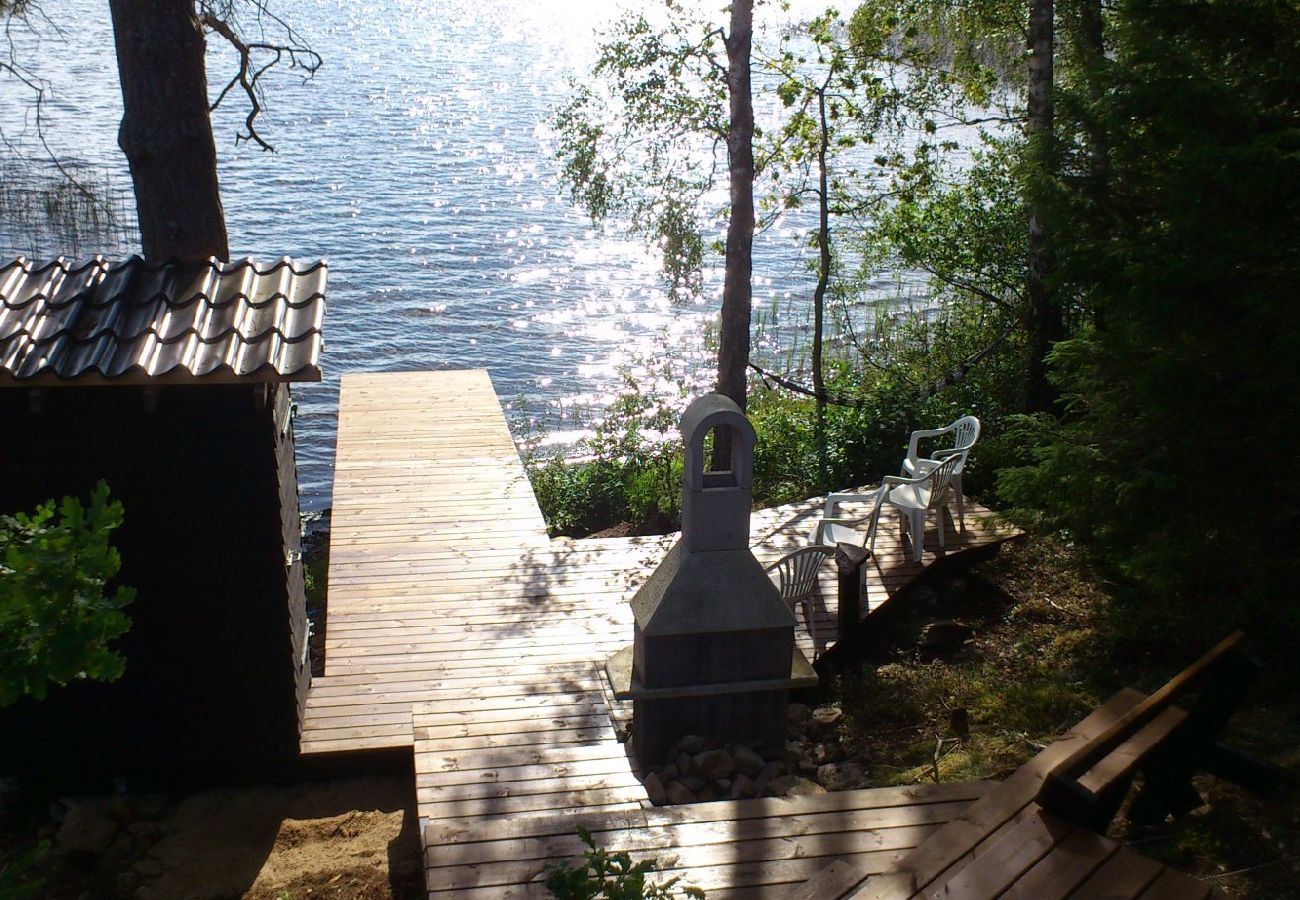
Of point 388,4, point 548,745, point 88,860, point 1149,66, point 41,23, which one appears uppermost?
point 388,4

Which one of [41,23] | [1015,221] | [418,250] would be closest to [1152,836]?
[1015,221]

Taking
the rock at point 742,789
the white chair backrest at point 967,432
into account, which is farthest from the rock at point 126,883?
the white chair backrest at point 967,432

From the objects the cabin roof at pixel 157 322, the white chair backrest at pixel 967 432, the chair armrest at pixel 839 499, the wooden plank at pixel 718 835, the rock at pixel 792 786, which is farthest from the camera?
the white chair backrest at pixel 967 432

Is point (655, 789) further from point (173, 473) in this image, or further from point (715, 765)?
point (173, 473)

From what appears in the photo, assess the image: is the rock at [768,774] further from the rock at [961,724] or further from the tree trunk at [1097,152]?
the tree trunk at [1097,152]

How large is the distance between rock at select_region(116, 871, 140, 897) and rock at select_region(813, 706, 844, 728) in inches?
137

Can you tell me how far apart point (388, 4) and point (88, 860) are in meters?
46.7

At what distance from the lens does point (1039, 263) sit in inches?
399

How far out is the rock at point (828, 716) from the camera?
621 centimetres

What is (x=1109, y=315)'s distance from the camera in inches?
242

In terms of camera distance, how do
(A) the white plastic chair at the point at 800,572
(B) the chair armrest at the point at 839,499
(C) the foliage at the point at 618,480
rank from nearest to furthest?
(A) the white plastic chair at the point at 800,572, (B) the chair armrest at the point at 839,499, (C) the foliage at the point at 618,480

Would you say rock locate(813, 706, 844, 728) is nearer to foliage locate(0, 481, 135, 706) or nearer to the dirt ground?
the dirt ground

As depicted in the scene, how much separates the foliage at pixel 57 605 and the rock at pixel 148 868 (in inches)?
129

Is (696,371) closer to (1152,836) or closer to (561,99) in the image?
(1152,836)
